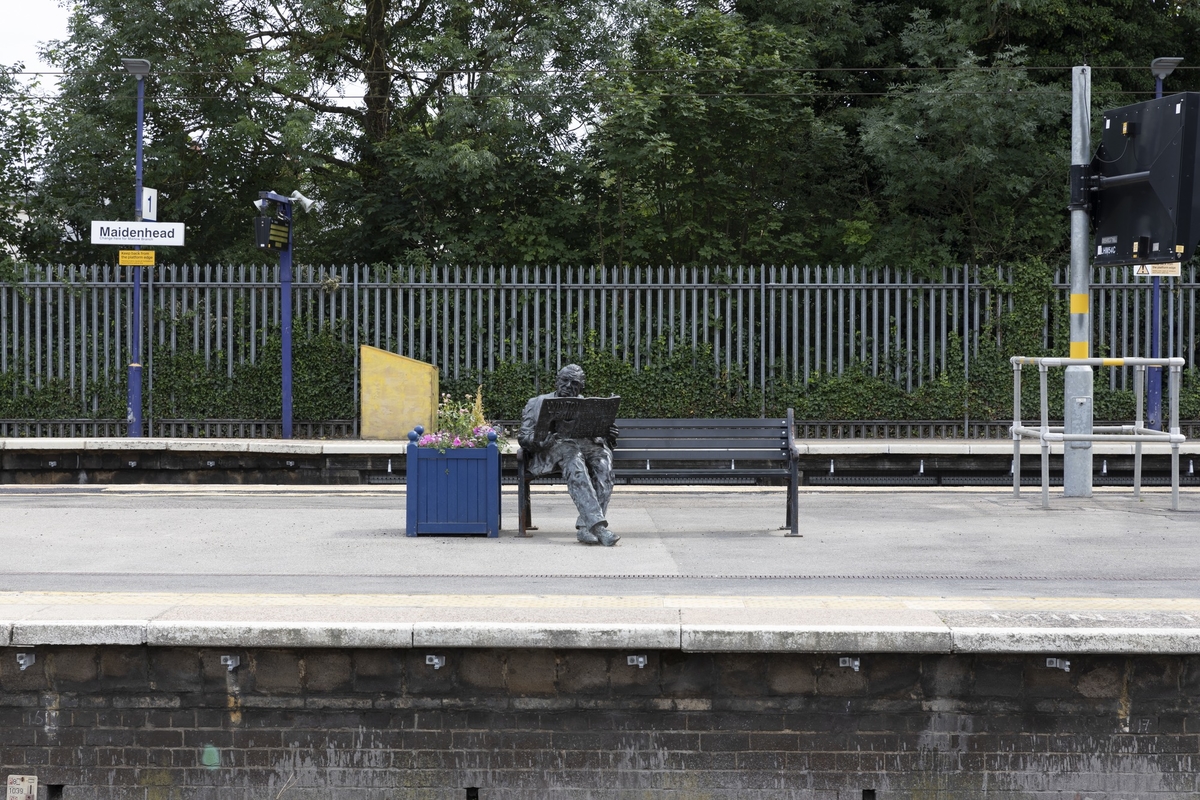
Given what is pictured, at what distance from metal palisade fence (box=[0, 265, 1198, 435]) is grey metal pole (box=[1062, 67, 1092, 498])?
565cm

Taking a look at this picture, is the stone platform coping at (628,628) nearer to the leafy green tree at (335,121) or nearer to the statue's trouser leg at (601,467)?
the statue's trouser leg at (601,467)

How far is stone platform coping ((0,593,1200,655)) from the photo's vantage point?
5293 mm

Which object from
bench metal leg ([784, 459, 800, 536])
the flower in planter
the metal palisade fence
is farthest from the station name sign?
bench metal leg ([784, 459, 800, 536])

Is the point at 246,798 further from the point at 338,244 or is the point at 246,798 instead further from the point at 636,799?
the point at 338,244

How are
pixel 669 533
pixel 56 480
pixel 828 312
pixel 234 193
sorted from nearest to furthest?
pixel 669 533
pixel 56 480
pixel 828 312
pixel 234 193

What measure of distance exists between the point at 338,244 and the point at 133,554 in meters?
14.7

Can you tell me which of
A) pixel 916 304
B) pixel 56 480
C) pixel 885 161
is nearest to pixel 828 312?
pixel 916 304

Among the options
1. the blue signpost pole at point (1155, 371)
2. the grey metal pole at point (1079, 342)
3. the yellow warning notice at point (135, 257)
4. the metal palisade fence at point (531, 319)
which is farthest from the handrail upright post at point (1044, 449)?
the yellow warning notice at point (135, 257)

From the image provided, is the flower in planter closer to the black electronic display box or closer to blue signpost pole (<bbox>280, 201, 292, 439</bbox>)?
the black electronic display box

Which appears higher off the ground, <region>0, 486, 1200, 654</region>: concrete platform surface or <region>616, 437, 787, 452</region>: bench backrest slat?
<region>616, 437, 787, 452</region>: bench backrest slat

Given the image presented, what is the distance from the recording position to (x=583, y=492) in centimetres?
854

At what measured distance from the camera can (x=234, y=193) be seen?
22.0m

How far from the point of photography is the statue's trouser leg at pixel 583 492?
28.0 feet

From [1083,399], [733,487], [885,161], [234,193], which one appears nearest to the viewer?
[1083,399]
